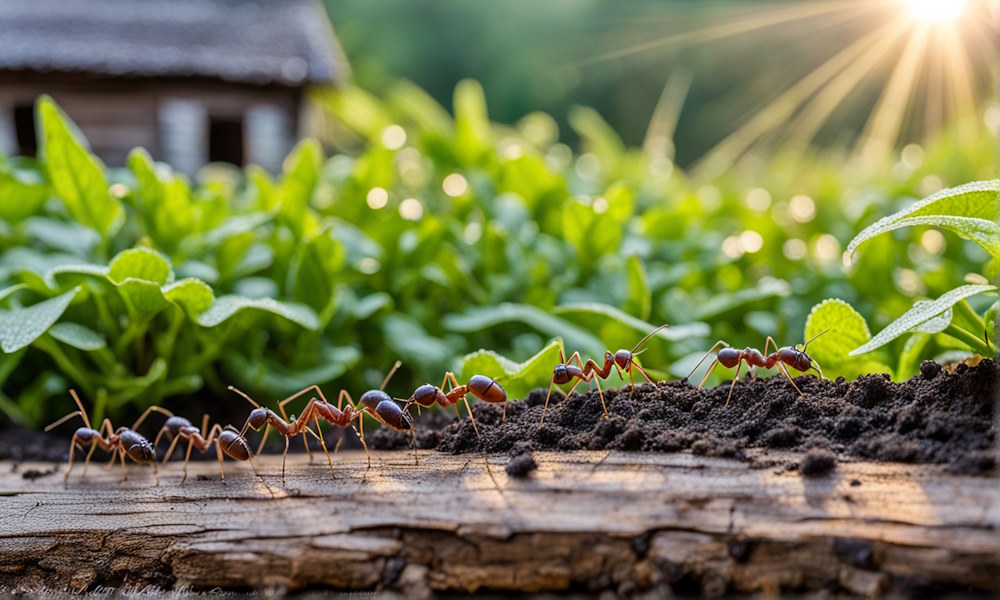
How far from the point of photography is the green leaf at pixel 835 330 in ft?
5.68

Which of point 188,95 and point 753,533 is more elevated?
point 188,95

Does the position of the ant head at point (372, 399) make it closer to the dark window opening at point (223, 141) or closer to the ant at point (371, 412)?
the ant at point (371, 412)

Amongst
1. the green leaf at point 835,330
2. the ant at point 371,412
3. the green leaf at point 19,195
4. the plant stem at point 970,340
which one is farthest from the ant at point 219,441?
the plant stem at point 970,340

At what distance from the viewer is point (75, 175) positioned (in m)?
2.35

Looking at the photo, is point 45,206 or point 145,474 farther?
point 45,206

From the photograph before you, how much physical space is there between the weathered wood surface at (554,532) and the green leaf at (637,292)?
746 millimetres

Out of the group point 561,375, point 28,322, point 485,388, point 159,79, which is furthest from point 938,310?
point 159,79

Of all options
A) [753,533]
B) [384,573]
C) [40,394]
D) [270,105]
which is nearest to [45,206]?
[40,394]

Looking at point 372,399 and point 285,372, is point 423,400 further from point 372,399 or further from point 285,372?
point 285,372

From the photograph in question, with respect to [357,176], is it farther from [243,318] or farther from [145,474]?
[145,474]

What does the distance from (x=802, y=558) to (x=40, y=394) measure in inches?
80.1

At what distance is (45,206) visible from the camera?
2596 millimetres

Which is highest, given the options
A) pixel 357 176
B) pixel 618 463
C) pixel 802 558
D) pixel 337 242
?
pixel 357 176

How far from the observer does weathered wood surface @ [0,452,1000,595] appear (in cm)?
122
